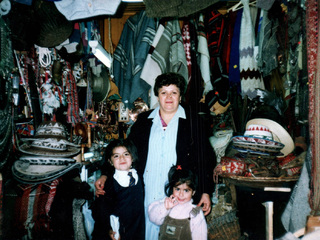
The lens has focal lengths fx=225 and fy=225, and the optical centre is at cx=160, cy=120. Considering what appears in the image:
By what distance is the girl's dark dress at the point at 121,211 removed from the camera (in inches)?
73.5

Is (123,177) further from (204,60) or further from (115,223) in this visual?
(204,60)

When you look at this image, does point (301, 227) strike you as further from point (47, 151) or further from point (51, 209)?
point (47, 151)

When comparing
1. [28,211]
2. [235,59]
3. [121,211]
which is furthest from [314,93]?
[28,211]

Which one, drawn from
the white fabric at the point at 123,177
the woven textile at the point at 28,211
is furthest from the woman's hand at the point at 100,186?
the woven textile at the point at 28,211

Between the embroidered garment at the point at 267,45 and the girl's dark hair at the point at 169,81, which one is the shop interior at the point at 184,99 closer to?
the embroidered garment at the point at 267,45

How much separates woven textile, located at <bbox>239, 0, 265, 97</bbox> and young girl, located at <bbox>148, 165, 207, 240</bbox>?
1.34 meters

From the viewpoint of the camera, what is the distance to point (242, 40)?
264 centimetres

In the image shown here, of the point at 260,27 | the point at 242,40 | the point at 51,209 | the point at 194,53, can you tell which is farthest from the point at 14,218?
the point at 260,27

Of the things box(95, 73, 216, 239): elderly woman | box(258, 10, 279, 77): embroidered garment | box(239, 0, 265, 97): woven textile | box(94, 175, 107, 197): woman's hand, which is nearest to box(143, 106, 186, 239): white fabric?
box(95, 73, 216, 239): elderly woman

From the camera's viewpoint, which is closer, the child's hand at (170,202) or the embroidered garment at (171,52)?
the child's hand at (170,202)

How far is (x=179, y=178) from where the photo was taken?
1812mm

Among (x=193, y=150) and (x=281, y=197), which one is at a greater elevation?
(x=193, y=150)

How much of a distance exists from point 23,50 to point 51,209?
5.59ft

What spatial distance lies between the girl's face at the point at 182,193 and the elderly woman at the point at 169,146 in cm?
11
